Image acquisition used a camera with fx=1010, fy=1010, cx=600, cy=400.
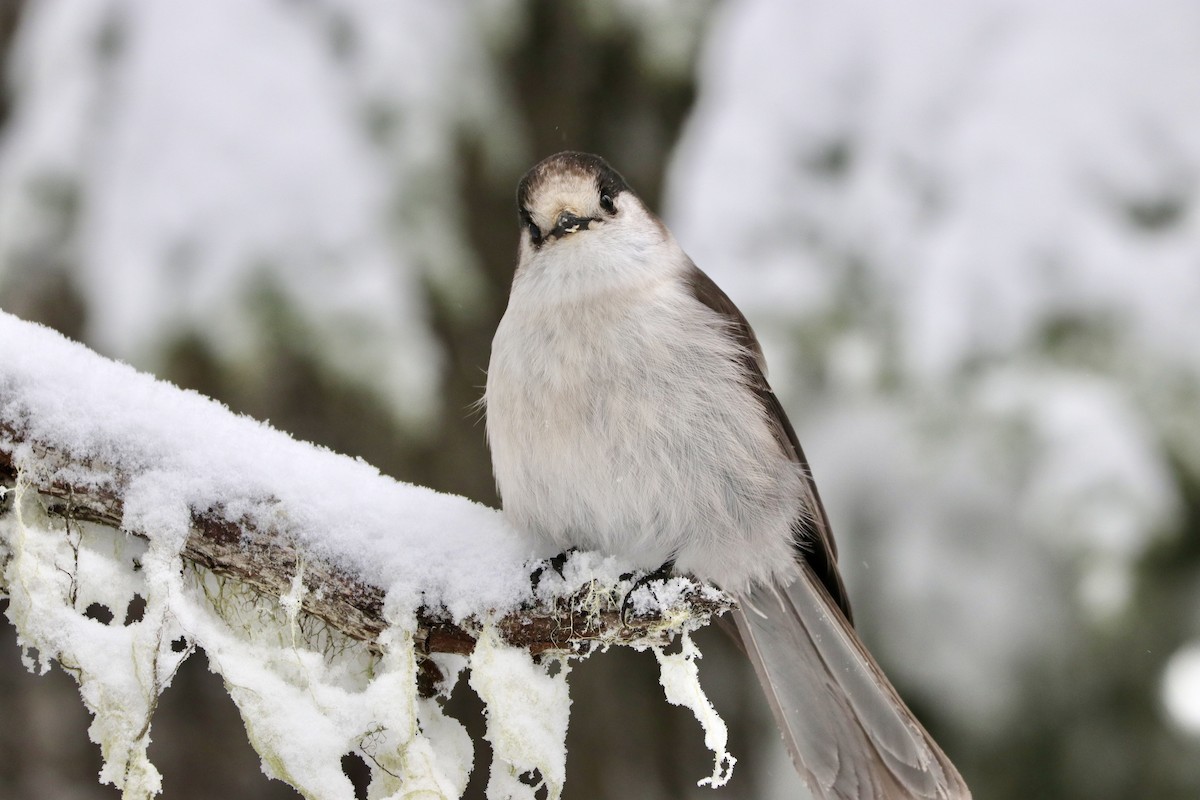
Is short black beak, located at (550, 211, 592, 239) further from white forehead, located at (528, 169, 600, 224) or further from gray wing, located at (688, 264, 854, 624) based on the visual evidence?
gray wing, located at (688, 264, 854, 624)

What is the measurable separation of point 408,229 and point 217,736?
5.68 feet

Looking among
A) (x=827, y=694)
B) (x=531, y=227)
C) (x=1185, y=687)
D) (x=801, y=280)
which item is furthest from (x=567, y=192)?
(x=1185, y=687)

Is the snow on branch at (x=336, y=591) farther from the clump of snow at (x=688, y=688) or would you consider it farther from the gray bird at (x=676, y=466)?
the gray bird at (x=676, y=466)

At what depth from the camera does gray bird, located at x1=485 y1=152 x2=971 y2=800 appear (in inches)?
83.4

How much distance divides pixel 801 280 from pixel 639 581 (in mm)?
1662

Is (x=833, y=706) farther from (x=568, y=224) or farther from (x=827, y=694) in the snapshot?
(x=568, y=224)

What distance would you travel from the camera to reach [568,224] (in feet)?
7.89

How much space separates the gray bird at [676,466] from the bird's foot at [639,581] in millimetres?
21

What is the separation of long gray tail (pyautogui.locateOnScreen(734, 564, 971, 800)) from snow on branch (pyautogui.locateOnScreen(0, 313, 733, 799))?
40 cm

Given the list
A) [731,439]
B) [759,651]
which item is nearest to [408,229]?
[731,439]

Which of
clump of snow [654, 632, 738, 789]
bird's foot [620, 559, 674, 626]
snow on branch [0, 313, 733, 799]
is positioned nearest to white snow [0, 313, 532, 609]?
snow on branch [0, 313, 733, 799]

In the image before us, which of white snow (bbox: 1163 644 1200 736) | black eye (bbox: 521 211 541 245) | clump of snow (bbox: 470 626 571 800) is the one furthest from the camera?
white snow (bbox: 1163 644 1200 736)

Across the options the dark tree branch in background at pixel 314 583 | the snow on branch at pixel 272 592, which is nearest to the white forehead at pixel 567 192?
the snow on branch at pixel 272 592

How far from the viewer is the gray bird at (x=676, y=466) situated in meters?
2.12
